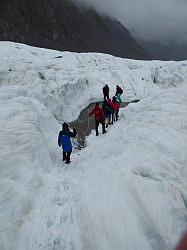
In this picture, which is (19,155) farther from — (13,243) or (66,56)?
(66,56)

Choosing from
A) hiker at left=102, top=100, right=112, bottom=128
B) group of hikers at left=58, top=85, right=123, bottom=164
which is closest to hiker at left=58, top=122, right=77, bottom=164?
group of hikers at left=58, top=85, right=123, bottom=164

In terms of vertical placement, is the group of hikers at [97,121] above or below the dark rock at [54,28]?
above

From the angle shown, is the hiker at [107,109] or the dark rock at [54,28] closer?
the hiker at [107,109]

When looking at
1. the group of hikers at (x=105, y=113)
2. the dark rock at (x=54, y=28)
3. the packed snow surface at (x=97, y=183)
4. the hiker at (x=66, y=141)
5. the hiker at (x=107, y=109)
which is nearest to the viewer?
the packed snow surface at (x=97, y=183)

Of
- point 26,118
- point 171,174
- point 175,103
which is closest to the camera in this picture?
point 171,174

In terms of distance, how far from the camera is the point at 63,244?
7.97 metres

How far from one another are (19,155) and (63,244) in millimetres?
3495

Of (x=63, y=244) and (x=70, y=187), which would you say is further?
(x=70, y=187)

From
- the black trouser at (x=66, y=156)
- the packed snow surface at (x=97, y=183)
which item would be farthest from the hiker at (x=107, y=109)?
the black trouser at (x=66, y=156)

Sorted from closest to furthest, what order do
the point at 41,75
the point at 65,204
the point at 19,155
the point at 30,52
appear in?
the point at 65,204, the point at 19,155, the point at 41,75, the point at 30,52

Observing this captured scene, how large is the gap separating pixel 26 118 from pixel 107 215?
19.0 feet

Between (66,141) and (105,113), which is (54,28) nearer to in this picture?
(105,113)

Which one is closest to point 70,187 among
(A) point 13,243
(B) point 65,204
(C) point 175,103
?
(B) point 65,204

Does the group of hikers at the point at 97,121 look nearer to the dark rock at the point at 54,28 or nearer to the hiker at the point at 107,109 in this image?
the hiker at the point at 107,109
